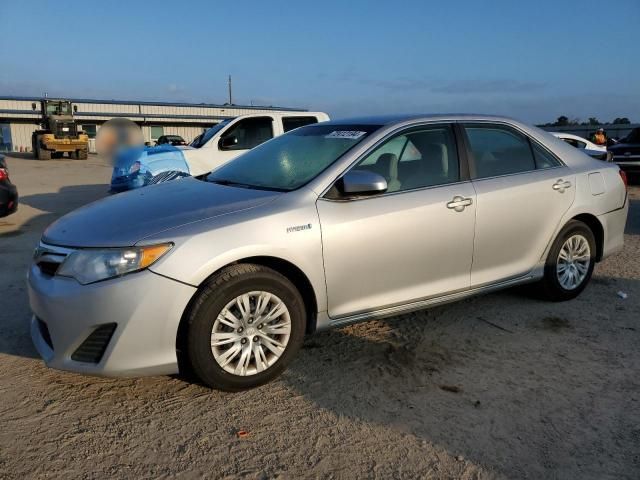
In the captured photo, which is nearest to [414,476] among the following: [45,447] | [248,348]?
[248,348]

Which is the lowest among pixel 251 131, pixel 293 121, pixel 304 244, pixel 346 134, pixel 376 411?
pixel 376 411

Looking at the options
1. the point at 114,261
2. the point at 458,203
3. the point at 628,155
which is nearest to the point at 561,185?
the point at 458,203

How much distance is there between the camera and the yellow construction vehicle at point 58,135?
28859 mm

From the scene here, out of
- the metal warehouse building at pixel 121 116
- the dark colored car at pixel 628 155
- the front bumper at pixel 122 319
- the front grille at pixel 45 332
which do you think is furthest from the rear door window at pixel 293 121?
the metal warehouse building at pixel 121 116

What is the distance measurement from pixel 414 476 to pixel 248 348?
1167 mm

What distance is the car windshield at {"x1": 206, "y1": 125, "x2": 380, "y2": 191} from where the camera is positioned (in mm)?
3668

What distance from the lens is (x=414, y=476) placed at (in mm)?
2418

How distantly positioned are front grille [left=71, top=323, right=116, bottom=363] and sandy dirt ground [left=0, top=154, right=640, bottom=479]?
309 millimetres

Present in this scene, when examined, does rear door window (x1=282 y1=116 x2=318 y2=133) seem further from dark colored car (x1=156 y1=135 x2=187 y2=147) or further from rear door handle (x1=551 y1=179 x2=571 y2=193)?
rear door handle (x1=551 y1=179 x2=571 y2=193)

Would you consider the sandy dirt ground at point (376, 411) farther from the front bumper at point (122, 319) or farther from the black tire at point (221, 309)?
the front bumper at point (122, 319)

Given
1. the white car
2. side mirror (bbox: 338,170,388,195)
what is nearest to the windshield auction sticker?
side mirror (bbox: 338,170,388,195)

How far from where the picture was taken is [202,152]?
948 cm

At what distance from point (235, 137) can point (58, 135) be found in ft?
76.1

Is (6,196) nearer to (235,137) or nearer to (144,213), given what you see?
(235,137)
